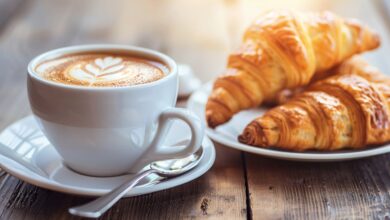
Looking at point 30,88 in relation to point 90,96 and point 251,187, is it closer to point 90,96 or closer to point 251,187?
point 90,96

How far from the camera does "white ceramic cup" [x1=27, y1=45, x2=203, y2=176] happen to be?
1.00m

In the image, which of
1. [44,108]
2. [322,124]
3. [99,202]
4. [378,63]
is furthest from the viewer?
[378,63]

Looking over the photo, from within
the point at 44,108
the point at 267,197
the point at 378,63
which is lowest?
the point at 378,63

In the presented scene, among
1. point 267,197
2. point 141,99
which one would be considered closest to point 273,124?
point 267,197

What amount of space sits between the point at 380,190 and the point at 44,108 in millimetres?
629

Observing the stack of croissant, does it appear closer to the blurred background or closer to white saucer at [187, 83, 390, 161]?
white saucer at [187, 83, 390, 161]

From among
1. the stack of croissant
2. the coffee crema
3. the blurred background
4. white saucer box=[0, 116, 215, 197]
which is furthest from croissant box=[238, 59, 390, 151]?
the blurred background

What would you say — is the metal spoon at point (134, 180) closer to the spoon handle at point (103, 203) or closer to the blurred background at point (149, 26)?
the spoon handle at point (103, 203)

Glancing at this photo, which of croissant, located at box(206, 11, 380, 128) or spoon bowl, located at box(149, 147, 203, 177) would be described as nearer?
spoon bowl, located at box(149, 147, 203, 177)

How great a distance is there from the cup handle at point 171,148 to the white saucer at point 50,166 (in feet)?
0.12

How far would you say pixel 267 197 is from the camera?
3.53 ft

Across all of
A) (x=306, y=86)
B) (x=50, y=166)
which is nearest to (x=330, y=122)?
(x=306, y=86)

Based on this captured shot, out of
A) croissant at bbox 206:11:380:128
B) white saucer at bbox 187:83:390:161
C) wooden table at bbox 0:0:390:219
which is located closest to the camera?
wooden table at bbox 0:0:390:219

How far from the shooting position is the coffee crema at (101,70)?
109cm
